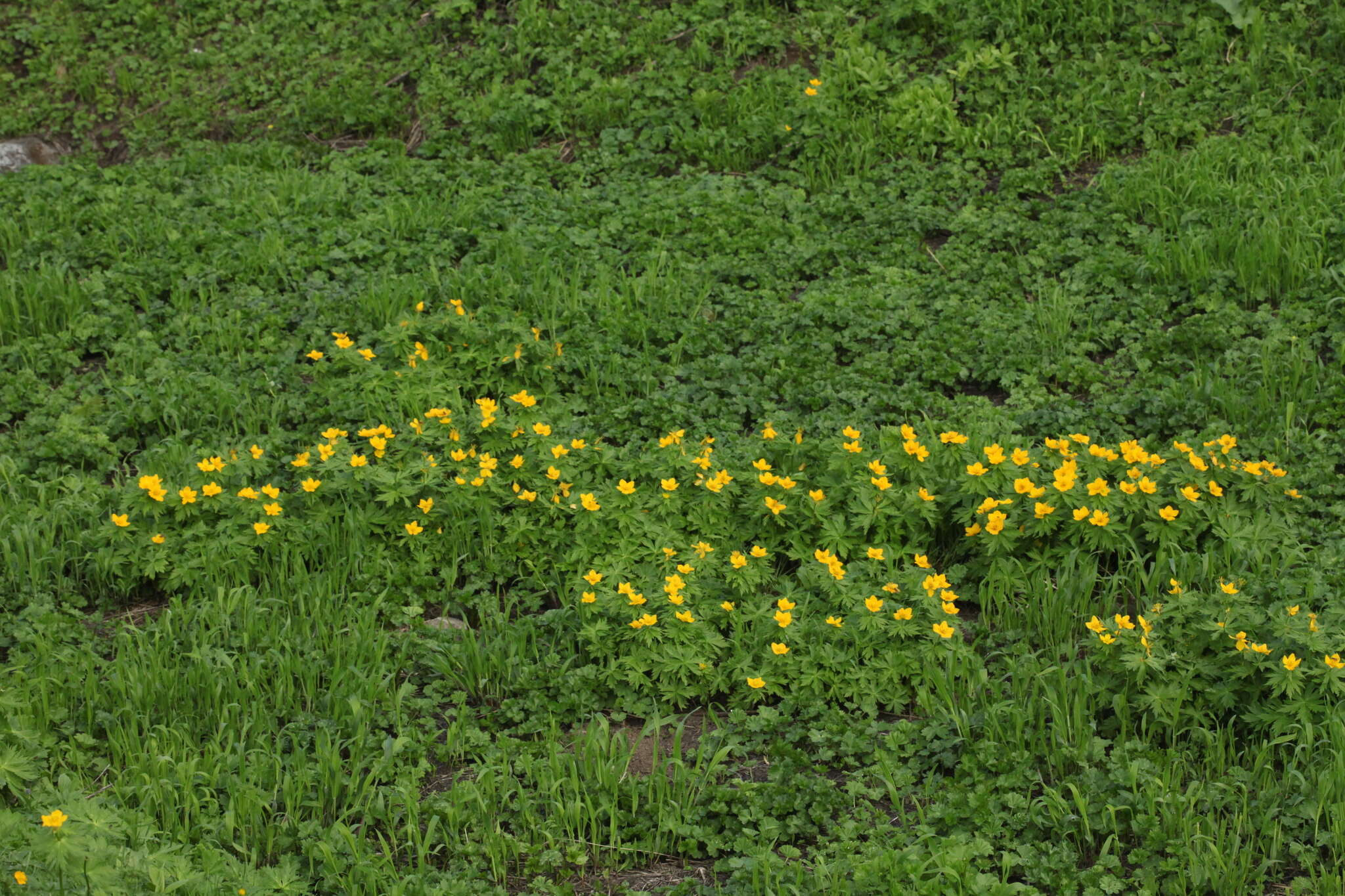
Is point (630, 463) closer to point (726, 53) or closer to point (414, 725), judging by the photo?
point (414, 725)

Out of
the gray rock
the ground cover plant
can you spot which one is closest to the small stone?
the ground cover plant

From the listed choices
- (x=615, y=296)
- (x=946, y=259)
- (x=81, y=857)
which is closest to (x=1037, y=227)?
(x=946, y=259)

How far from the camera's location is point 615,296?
6.45 meters

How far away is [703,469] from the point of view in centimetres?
495

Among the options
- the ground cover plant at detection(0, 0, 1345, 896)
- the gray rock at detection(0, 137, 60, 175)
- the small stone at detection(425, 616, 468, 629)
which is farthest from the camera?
the gray rock at detection(0, 137, 60, 175)

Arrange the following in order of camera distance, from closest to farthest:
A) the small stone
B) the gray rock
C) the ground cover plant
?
the ground cover plant < the small stone < the gray rock

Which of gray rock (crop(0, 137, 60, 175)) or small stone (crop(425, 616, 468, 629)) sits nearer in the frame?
small stone (crop(425, 616, 468, 629))

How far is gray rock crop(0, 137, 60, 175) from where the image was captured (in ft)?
29.7

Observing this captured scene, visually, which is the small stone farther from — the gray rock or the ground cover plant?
the gray rock

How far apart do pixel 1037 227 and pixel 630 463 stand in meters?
3.15

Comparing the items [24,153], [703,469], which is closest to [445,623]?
[703,469]

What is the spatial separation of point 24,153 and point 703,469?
6899mm

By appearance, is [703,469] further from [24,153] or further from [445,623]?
[24,153]

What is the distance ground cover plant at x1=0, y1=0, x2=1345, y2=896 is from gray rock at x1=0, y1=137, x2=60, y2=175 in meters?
0.49
